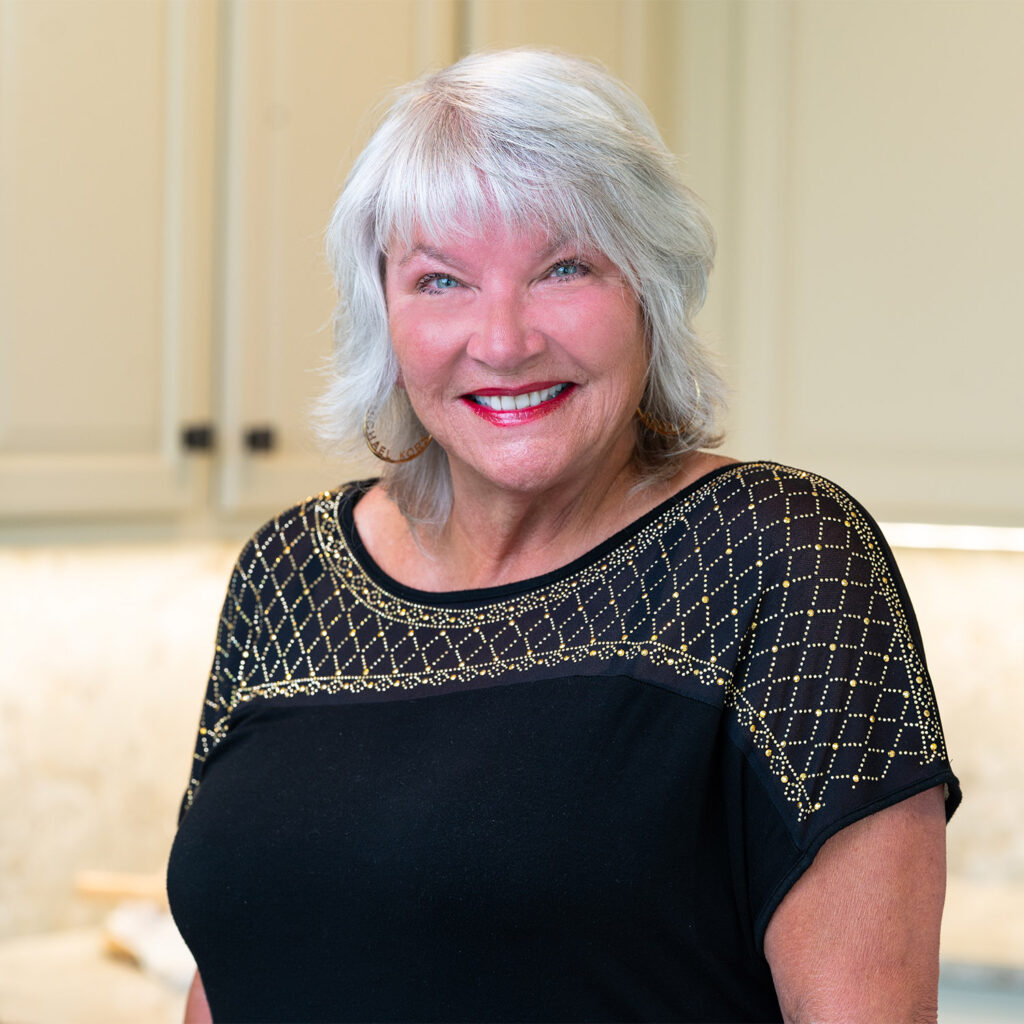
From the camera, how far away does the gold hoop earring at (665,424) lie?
118 centimetres

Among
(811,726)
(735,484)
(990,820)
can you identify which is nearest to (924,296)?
(990,820)

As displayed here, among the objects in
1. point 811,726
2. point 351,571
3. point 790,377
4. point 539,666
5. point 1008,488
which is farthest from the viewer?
point 790,377

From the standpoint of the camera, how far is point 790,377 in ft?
7.80

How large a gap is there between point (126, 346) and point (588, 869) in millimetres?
1148

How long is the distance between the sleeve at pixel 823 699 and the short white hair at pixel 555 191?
0.18 m

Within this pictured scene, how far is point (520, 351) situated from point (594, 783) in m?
0.33

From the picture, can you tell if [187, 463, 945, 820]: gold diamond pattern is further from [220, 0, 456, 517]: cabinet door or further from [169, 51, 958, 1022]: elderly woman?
[220, 0, 456, 517]: cabinet door

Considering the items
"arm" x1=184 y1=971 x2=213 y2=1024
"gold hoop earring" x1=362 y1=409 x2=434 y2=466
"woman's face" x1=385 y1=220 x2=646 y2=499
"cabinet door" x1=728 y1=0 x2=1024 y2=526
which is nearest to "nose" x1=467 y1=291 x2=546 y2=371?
"woman's face" x1=385 y1=220 x2=646 y2=499

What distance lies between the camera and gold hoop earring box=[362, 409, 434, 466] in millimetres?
1315

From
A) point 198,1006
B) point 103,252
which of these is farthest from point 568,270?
point 103,252

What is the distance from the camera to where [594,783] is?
104cm

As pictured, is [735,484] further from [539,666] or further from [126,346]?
[126,346]

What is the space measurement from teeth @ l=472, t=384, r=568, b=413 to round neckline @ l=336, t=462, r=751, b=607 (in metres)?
0.13

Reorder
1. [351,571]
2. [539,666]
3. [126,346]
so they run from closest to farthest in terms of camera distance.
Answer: [539,666], [351,571], [126,346]
